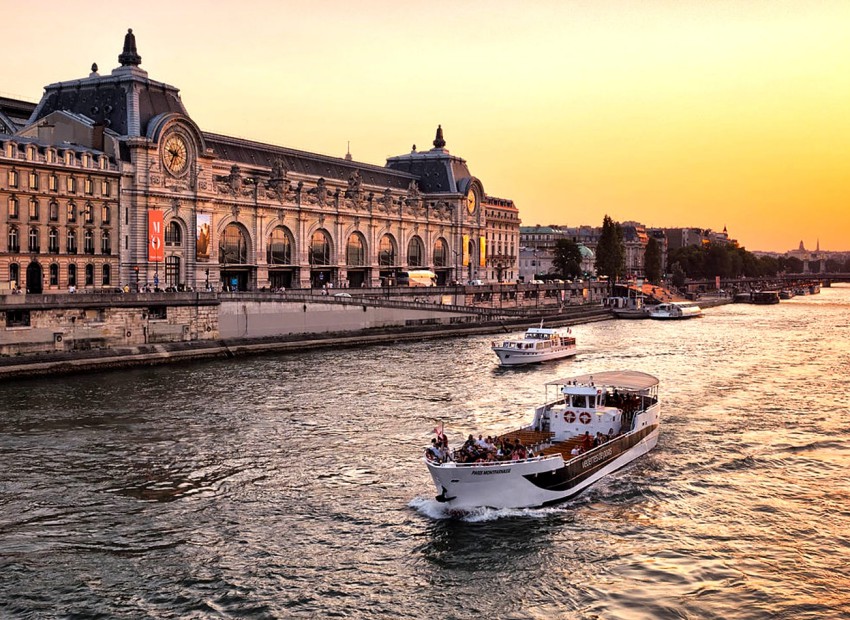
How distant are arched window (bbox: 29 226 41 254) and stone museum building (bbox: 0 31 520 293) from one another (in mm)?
86

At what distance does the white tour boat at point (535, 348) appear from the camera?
72938mm

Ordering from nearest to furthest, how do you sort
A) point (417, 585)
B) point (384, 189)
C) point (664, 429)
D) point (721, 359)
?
point (417, 585) < point (664, 429) < point (721, 359) < point (384, 189)

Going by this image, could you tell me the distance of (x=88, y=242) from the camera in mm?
81000

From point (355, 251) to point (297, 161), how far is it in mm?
14408

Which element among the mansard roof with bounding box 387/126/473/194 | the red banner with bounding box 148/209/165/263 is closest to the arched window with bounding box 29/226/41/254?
the red banner with bounding box 148/209/165/263

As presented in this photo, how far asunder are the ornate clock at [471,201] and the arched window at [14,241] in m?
84.6

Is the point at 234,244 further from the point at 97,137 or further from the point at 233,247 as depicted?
the point at 97,137

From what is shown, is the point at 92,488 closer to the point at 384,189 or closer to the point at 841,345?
the point at 841,345

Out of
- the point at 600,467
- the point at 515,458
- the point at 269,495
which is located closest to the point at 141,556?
the point at 269,495

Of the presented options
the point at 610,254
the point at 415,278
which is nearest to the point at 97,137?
the point at 415,278

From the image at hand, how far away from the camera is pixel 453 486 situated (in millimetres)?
30562

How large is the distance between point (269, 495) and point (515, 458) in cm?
921

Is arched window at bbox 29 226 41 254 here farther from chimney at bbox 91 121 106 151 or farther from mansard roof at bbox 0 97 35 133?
mansard roof at bbox 0 97 35 133

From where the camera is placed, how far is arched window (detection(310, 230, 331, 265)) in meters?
110
